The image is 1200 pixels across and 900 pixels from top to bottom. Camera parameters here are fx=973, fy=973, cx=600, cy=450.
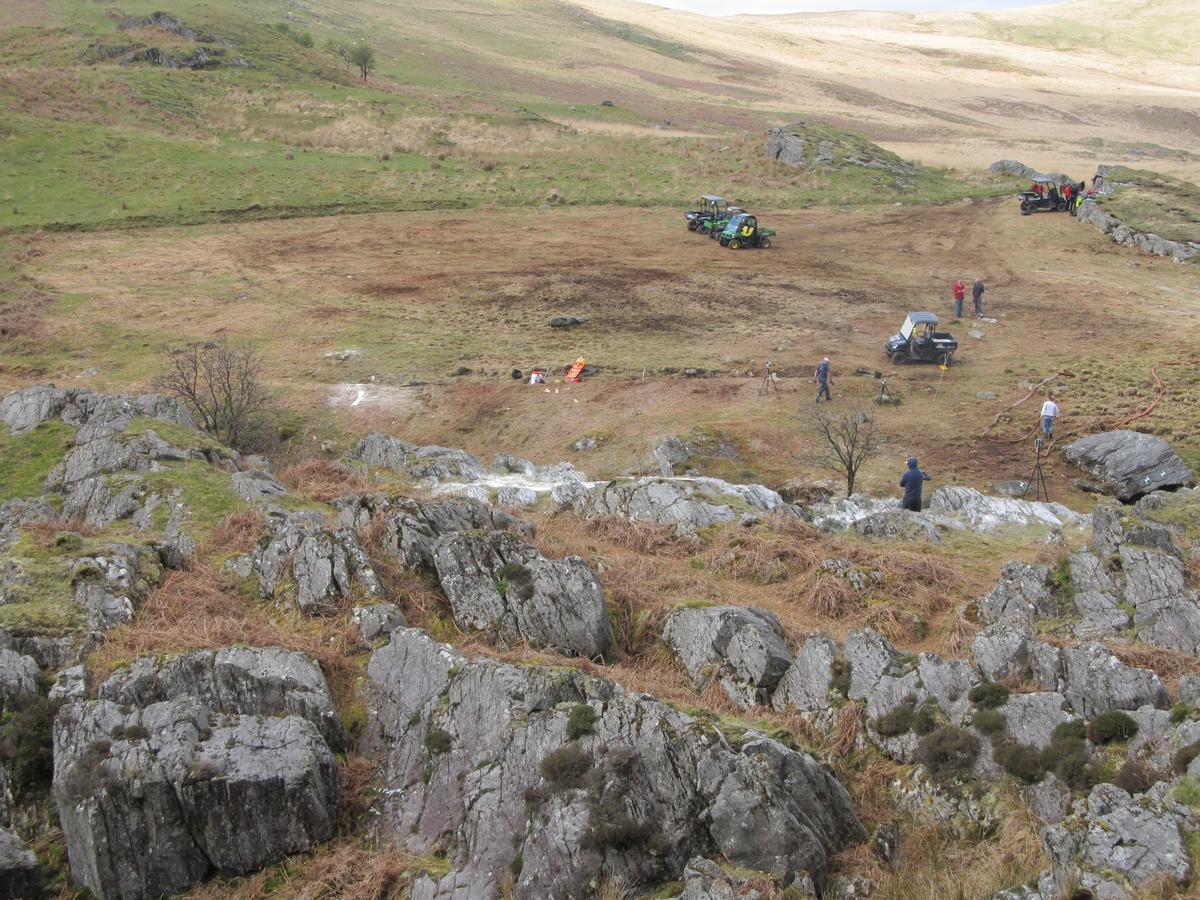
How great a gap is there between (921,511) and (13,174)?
5387cm

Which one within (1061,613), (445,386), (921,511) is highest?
(1061,613)

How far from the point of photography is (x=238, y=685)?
10.7 m

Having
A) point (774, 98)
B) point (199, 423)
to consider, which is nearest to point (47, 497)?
point (199, 423)

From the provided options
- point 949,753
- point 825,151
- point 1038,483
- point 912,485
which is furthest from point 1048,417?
point 825,151

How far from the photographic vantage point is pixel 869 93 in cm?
11338

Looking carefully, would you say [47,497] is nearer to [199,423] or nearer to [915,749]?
[199,423]

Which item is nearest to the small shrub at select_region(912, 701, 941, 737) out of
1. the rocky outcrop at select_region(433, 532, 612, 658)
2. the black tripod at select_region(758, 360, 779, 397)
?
the rocky outcrop at select_region(433, 532, 612, 658)

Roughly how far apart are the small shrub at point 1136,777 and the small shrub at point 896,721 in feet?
7.53

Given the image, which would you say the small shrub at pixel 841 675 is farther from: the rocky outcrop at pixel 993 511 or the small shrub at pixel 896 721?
the rocky outcrop at pixel 993 511

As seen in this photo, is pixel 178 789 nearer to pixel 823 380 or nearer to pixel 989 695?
pixel 989 695

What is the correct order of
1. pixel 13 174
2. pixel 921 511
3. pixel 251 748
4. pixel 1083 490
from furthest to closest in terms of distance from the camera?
pixel 13 174 → pixel 1083 490 → pixel 921 511 → pixel 251 748

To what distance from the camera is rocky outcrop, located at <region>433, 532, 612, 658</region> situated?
1300cm

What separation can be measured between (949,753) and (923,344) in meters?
24.8

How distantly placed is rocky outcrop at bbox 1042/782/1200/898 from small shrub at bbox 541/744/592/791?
4.10m
